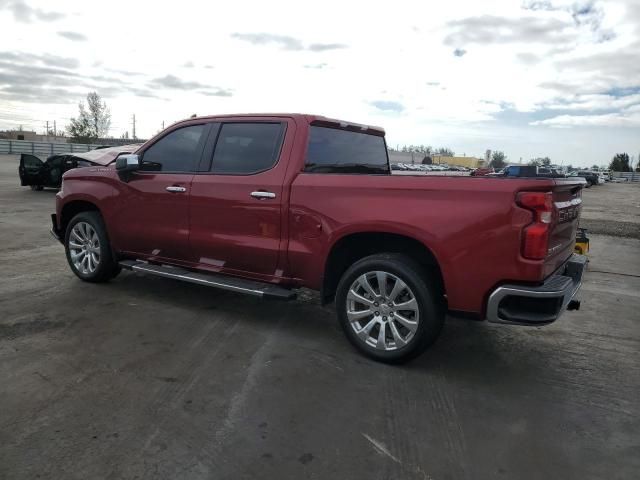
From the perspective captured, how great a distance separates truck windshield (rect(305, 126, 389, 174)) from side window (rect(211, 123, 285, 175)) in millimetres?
319

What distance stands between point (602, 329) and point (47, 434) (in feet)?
15.6

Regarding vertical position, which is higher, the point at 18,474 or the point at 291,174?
the point at 291,174

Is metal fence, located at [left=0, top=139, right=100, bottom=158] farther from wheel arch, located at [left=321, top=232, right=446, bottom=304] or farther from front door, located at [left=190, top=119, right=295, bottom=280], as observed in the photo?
wheel arch, located at [left=321, top=232, right=446, bottom=304]

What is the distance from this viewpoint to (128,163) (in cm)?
520

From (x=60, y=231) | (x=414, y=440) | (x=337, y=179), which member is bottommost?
(x=414, y=440)

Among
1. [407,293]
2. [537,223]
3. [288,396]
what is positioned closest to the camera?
[537,223]

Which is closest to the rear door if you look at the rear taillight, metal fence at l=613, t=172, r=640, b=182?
the rear taillight

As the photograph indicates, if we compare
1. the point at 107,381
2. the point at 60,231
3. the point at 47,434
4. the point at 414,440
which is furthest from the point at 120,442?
the point at 60,231

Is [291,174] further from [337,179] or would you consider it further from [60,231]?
[60,231]

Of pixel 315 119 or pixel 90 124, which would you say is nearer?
pixel 315 119

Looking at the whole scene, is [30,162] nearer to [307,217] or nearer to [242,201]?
[242,201]

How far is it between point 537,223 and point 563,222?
546 millimetres

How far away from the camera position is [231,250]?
4691 millimetres

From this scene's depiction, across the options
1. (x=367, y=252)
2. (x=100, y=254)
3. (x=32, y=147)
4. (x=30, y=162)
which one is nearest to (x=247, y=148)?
(x=367, y=252)
